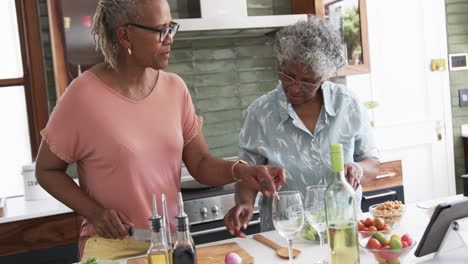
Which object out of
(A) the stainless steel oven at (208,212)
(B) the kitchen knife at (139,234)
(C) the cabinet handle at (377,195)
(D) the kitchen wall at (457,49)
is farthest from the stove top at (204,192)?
(D) the kitchen wall at (457,49)

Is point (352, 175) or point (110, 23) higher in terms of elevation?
point (110, 23)

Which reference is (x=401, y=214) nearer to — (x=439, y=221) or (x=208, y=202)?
(x=439, y=221)

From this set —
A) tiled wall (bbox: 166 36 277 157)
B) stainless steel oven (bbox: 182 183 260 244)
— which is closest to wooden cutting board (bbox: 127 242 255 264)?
stainless steel oven (bbox: 182 183 260 244)

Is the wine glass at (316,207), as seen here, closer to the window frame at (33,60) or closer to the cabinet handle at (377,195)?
the cabinet handle at (377,195)

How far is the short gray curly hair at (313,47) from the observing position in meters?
1.78

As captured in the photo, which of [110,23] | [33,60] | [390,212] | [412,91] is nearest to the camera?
[390,212]

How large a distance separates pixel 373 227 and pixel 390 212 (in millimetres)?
143

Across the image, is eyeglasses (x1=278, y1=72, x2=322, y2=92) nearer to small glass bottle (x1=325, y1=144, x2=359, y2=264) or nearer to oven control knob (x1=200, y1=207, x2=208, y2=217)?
small glass bottle (x1=325, y1=144, x2=359, y2=264)

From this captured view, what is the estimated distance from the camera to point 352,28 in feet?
10.6

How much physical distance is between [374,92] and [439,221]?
2813mm

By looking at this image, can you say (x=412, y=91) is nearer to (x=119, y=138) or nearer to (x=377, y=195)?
(x=377, y=195)

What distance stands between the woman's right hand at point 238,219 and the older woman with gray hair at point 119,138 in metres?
0.12

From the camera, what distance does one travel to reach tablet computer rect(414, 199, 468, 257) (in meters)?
1.27

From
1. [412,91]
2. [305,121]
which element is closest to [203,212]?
[305,121]
